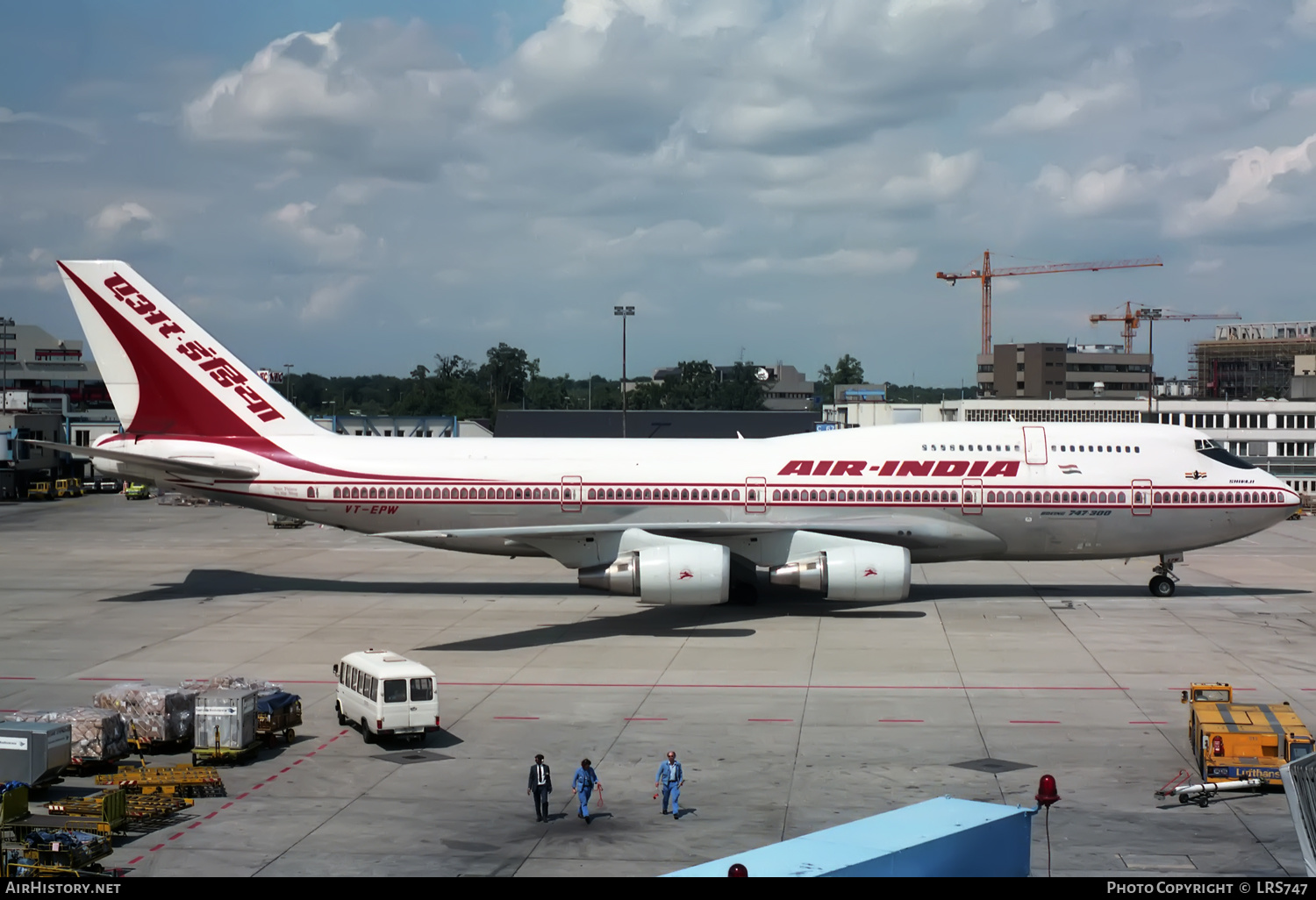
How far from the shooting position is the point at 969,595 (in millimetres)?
42625

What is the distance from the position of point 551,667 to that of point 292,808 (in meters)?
11.4

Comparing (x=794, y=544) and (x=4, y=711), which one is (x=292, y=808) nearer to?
(x=4, y=711)

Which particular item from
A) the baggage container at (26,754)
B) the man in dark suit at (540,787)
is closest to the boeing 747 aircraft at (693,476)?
the baggage container at (26,754)

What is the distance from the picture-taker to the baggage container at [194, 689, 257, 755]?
75.4 ft

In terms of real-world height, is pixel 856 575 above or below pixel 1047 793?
above

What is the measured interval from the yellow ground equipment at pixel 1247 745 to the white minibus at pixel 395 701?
14.2 m

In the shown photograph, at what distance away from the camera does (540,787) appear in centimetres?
1953

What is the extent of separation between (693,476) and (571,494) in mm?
4028

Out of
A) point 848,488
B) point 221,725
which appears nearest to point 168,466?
point 221,725

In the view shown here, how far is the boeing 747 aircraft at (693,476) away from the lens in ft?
130

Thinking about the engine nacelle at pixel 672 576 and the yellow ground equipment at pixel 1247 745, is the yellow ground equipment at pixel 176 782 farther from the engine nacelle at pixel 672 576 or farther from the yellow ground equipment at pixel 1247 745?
the yellow ground equipment at pixel 1247 745

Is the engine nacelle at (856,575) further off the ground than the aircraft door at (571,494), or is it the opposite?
the aircraft door at (571,494)

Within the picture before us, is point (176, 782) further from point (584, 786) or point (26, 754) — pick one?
point (584, 786)

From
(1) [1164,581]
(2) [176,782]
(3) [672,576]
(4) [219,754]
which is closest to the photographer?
(2) [176,782]
